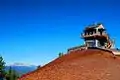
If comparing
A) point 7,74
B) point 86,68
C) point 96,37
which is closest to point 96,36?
point 96,37

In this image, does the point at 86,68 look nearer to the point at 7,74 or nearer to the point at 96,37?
the point at 96,37

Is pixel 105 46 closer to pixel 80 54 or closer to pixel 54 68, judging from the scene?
pixel 80 54

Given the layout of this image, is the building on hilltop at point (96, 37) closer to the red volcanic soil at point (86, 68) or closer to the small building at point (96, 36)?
the small building at point (96, 36)

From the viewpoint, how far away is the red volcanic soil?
64.8 metres

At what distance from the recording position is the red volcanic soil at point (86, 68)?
6475 centimetres

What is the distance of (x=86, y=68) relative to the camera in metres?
69.1

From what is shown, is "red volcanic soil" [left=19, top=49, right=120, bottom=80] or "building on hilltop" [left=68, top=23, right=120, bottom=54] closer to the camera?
"red volcanic soil" [left=19, top=49, right=120, bottom=80]

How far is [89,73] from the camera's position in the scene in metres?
66.6

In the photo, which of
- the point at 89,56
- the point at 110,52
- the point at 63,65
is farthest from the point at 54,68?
the point at 110,52

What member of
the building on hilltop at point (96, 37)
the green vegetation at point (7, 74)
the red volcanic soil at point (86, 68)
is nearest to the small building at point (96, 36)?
the building on hilltop at point (96, 37)

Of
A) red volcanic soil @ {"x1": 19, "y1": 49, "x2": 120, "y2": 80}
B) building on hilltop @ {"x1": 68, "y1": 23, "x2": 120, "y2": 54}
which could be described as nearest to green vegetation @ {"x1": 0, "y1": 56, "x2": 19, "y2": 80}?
red volcanic soil @ {"x1": 19, "y1": 49, "x2": 120, "y2": 80}

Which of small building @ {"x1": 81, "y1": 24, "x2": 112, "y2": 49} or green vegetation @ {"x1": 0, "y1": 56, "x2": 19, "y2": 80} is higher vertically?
small building @ {"x1": 81, "y1": 24, "x2": 112, "y2": 49}

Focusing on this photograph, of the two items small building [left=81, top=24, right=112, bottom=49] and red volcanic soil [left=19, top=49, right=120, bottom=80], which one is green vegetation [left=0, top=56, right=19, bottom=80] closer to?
red volcanic soil [left=19, top=49, right=120, bottom=80]

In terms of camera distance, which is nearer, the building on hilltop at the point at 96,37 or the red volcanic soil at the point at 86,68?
the red volcanic soil at the point at 86,68
